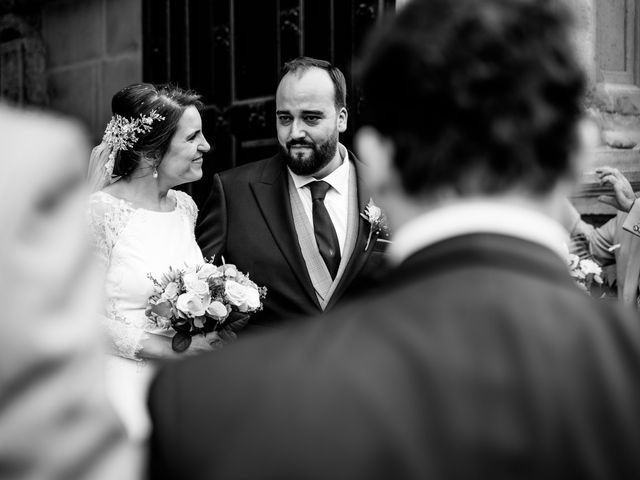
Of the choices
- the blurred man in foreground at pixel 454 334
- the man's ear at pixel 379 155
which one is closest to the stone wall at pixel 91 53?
the man's ear at pixel 379 155

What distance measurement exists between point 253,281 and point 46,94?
484 cm

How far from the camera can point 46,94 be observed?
27.3 ft

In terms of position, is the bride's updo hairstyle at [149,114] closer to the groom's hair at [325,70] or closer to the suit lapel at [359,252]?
the groom's hair at [325,70]

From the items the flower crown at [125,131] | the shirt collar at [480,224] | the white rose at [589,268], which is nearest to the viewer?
the shirt collar at [480,224]

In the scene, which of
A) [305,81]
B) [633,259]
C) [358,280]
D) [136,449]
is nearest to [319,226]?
[358,280]

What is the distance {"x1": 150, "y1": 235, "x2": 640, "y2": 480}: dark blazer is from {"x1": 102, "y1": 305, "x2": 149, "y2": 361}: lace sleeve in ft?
9.09

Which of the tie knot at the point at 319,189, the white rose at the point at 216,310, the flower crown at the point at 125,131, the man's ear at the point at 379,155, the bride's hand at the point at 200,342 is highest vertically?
the man's ear at the point at 379,155

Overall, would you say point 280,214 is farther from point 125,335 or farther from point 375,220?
point 125,335

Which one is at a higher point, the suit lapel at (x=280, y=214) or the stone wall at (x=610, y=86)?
the stone wall at (x=610, y=86)

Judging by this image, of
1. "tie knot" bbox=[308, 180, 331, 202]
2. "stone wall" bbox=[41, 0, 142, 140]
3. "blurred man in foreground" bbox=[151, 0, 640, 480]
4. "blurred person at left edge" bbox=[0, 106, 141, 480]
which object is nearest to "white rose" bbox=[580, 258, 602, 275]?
"tie knot" bbox=[308, 180, 331, 202]

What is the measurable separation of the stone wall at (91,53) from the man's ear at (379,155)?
6.41m

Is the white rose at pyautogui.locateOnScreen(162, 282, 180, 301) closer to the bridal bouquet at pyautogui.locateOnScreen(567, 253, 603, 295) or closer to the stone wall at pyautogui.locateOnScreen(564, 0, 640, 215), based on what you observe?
the bridal bouquet at pyautogui.locateOnScreen(567, 253, 603, 295)

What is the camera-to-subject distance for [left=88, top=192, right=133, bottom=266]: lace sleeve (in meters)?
4.00

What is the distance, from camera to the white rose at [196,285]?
146 inches
